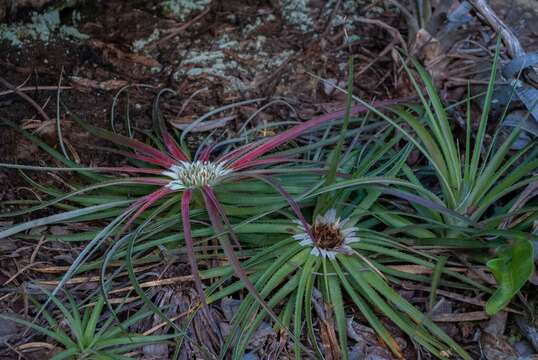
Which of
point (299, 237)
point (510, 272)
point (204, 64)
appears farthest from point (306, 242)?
point (204, 64)

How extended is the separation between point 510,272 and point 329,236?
43 cm

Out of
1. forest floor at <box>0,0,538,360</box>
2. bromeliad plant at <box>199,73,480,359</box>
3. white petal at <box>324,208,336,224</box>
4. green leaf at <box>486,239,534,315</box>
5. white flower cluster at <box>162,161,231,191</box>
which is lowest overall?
green leaf at <box>486,239,534,315</box>

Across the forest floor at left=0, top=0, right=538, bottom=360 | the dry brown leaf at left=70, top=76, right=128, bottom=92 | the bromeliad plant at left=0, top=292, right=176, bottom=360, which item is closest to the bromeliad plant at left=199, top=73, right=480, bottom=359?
the bromeliad plant at left=0, top=292, right=176, bottom=360

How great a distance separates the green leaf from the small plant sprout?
13.2 inches

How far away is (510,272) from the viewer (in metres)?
1.41

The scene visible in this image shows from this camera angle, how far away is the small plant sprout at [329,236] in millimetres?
1581

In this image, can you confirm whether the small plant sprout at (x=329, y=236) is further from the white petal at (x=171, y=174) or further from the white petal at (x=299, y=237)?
the white petal at (x=171, y=174)

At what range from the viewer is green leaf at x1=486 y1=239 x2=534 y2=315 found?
4.52 ft

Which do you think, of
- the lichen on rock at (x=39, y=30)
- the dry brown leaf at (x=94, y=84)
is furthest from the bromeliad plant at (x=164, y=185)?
the lichen on rock at (x=39, y=30)

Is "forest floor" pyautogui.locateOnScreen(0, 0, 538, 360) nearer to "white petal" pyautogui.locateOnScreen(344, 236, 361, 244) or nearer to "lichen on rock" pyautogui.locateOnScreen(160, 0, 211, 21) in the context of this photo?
"lichen on rock" pyautogui.locateOnScreen(160, 0, 211, 21)

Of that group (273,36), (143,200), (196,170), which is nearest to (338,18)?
(273,36)

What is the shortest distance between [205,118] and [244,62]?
32cm

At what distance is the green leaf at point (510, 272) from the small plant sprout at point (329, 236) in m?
0.33

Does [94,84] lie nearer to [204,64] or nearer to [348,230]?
[204,64]
